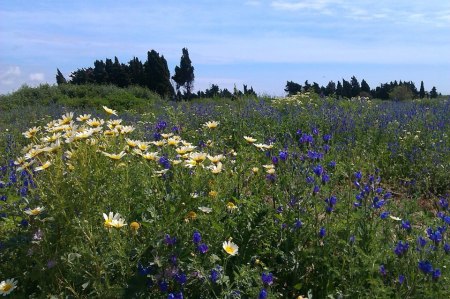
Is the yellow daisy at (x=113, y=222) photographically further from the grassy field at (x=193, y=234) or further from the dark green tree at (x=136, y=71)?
the dark green tree at (x=136, y=71)

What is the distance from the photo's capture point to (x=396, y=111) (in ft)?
27.9

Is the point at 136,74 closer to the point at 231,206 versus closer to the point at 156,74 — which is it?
the point at 156,74

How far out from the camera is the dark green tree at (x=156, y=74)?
28562 mm

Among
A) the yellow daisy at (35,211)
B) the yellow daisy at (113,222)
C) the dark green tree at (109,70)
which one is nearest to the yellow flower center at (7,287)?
the yellow daisy at (35,211)

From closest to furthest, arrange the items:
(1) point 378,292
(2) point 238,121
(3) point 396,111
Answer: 1. (1) point 378,292
2. (2) point 238,121
3. (3) point 396,111

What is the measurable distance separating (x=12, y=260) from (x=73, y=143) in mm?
735

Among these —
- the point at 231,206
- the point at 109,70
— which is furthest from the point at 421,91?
the point at 231,206

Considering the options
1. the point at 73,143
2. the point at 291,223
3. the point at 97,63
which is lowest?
the point at 291,223

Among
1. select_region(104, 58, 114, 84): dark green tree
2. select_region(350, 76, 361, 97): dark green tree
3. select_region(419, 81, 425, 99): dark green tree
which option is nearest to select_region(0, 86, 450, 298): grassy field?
select_region(419, 81, 425, 99): dark green tree

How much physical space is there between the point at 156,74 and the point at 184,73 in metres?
2.58

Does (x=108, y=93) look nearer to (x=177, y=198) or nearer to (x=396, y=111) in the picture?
(x=396, y=111)

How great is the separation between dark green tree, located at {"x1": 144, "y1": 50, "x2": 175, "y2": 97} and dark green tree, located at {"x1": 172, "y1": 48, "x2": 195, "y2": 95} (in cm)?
153

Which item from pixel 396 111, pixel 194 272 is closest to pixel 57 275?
pixel 194 272

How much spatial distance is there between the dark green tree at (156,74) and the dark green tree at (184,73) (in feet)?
5.02
